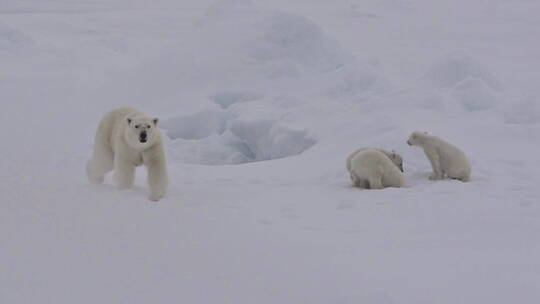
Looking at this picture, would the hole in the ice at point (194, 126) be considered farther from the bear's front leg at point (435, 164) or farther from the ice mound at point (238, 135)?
the bear's front leg at point (435, 164)

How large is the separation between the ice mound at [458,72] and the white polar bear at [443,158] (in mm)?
2963

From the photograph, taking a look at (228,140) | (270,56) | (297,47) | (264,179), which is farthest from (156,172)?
(297,47)

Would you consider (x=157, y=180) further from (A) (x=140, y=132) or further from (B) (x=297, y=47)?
(B) (x=297, y=47)

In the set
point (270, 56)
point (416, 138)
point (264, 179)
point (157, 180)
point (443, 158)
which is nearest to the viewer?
point (157, 180)

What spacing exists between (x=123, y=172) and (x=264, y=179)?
4.00 feet

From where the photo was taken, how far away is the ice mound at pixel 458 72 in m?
8.73

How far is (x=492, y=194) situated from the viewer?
502 cm

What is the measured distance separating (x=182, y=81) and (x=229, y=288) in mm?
6954

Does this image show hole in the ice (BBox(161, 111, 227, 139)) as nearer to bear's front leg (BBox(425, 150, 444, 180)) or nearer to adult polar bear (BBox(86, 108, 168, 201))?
adult polar bear (BBox(86, 108, 168, 201))

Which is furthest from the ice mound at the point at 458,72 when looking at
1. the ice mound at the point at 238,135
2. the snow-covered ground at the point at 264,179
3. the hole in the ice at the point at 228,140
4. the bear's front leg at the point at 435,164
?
the bear's front leg at the point at 435,164

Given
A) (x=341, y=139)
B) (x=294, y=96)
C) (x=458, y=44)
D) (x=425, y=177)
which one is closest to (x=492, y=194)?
(x=425, y=177)

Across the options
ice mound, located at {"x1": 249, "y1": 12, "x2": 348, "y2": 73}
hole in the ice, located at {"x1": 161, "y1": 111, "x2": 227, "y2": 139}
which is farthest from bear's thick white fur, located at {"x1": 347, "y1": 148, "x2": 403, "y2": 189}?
ice mound, located at {"x1": 249, "y1": 12, "x2": 348, "y2": 73}

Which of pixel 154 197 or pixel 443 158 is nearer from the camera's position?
pixel 154 197

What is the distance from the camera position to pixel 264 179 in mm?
5684
